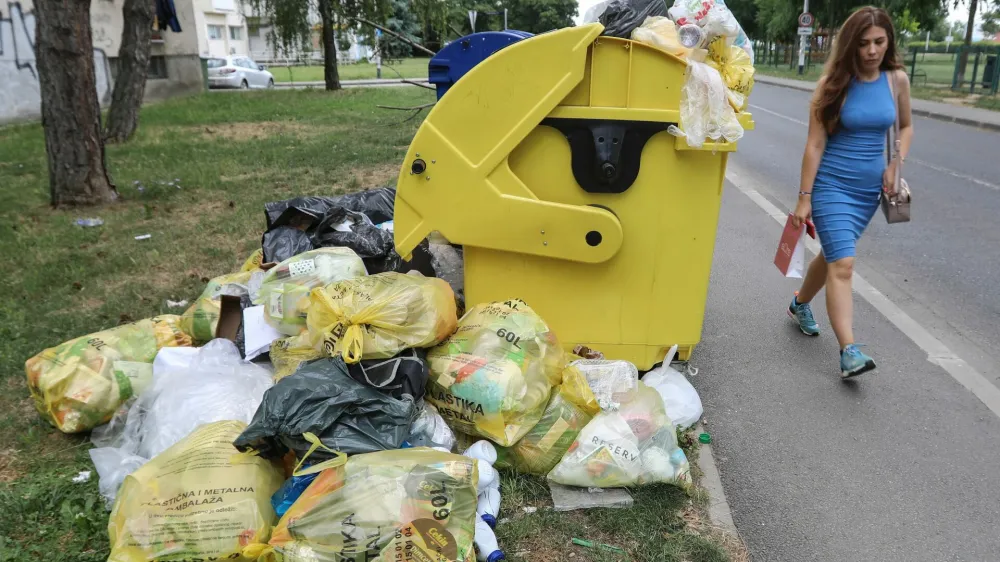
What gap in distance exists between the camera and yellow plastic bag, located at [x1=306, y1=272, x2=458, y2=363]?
254 cm

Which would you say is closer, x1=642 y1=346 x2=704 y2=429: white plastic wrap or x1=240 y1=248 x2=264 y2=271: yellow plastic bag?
x1=642 y1=346 x2=704 y2=429: white plastic wrap

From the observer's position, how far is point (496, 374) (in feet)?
8.46

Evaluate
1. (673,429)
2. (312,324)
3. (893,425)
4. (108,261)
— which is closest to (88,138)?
(108,261)

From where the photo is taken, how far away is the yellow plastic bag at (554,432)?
2584mm

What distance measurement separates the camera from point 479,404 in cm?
254

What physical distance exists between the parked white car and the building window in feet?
19.0

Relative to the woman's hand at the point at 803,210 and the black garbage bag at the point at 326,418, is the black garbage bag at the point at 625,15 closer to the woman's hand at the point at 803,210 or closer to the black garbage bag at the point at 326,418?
the woman's hand at the point at 803,210

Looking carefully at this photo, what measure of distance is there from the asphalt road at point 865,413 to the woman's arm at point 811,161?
0.81m

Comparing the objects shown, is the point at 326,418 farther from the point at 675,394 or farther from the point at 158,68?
the point at 158,68

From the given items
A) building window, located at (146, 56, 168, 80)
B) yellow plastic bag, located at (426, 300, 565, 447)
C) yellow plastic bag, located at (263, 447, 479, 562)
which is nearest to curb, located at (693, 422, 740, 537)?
yellow plastic bag, located at (426, 300, 565, 447)

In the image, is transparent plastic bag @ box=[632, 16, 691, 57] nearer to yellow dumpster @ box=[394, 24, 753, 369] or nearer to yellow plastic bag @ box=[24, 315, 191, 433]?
yellow dumpster @ box=[394, 24, 753, 369]

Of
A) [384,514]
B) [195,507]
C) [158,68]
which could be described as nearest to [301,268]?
[195,507]

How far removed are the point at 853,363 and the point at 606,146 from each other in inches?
65.1

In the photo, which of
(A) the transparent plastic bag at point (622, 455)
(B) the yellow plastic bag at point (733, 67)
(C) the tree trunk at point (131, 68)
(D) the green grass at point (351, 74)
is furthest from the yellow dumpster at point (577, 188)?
(D) the green grass at point (351, 74)
